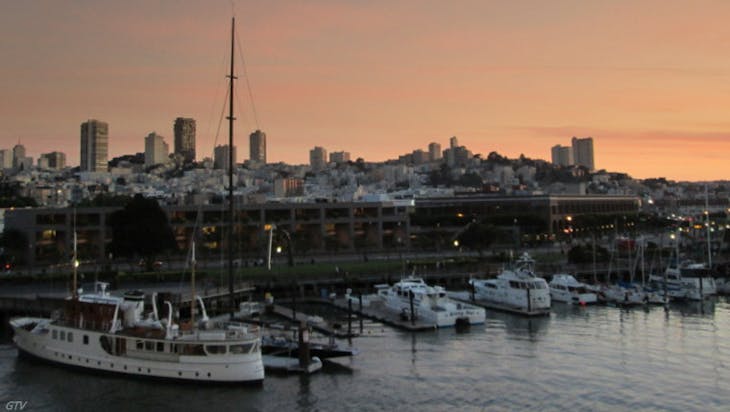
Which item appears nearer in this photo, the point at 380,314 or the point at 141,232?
the point at 380,314

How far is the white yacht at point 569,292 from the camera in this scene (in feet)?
179

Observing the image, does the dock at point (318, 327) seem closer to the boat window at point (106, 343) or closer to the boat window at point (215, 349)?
the boat window at point (215, 349)

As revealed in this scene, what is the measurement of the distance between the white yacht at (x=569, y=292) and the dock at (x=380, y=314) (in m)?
14.9

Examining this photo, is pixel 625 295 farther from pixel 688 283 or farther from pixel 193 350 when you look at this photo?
pixel 193 350

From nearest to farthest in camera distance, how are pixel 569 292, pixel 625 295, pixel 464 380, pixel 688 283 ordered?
pixel 464 380, pixel 625 295, pixel 569 292, pixel 688 283

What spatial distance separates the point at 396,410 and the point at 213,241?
64082 mm

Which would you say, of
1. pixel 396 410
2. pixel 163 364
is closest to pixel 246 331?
pixel 163 364

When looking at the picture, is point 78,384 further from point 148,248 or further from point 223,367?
point 148,248

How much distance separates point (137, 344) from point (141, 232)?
33971mm

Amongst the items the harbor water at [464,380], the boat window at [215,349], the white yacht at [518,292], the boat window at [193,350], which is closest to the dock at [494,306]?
the white yacht at [518,292]

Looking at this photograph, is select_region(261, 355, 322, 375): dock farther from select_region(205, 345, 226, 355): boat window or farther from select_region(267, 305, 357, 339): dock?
select_region(205, 345, 226, 355): boat window

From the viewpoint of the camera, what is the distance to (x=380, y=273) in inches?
2625

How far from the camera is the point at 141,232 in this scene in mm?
63688

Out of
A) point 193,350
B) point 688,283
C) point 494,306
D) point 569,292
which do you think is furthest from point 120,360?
point 688,283
